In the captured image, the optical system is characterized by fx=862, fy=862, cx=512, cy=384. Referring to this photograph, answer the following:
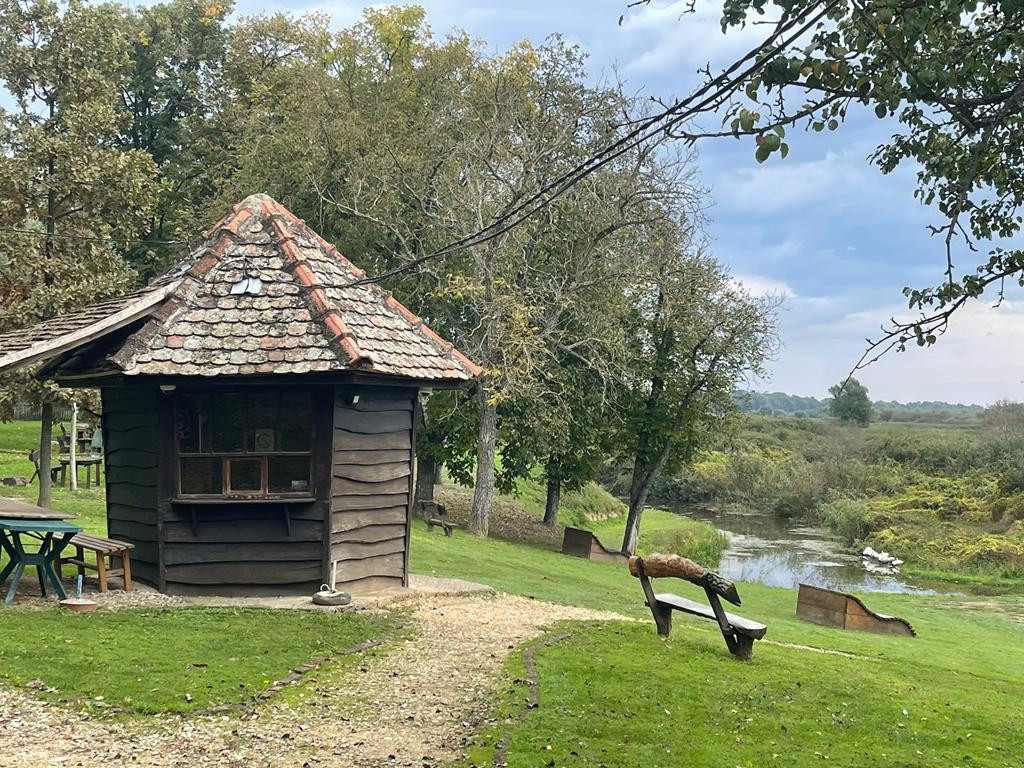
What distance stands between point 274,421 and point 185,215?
65.3ft

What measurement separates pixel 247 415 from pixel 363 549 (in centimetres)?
251

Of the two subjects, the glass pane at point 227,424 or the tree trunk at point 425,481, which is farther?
the tree trunk at point 425,481

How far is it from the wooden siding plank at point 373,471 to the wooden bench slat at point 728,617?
425cm

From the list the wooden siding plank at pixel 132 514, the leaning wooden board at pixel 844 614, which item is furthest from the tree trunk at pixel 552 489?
the wooden siding plank at pixel 132 514

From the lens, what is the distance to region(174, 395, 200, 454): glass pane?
11.3 meters

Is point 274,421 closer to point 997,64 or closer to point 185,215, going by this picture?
point 997,64

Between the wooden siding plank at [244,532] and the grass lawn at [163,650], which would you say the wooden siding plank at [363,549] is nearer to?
the wooden siding plank at [244,532]

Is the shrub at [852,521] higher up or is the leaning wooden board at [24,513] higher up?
the leaning wooden board at [24,513]

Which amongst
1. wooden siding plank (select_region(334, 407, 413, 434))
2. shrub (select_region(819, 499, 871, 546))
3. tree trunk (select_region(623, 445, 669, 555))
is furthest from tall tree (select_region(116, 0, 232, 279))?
shrub (select_region(819, 499, 871, 546))

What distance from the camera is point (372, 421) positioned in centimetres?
1206

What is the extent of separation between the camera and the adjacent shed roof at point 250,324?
1068 cm

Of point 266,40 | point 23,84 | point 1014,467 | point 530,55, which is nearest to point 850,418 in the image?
point 1014,467

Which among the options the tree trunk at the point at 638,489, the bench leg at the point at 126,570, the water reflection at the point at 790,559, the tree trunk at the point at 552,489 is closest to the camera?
the bench leg at the point at 126,570

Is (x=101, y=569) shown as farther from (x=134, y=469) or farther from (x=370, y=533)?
(x=370, y=533)
